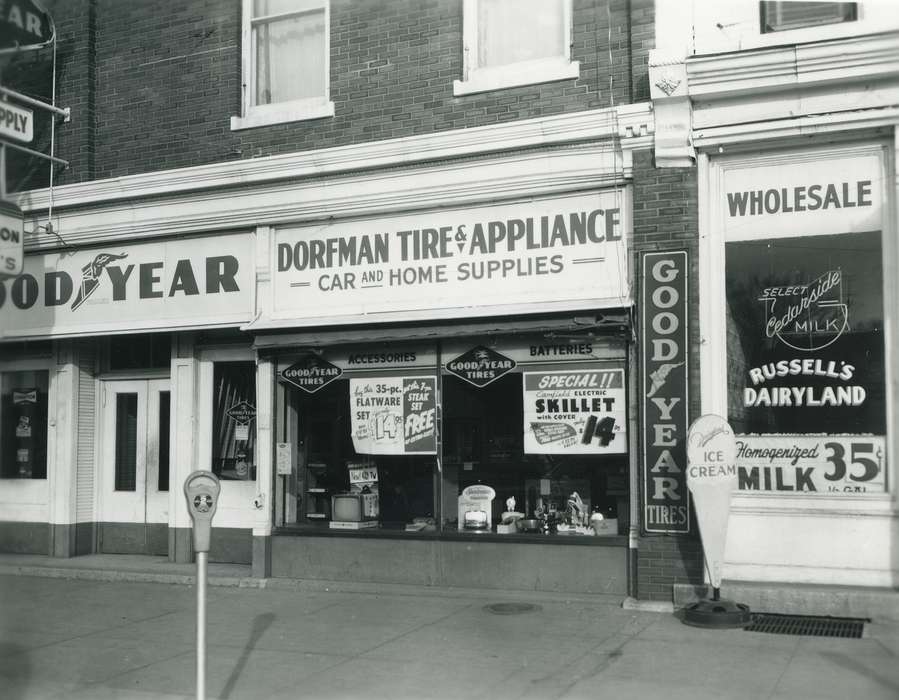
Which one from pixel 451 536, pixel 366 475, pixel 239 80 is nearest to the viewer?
pixel 451 536

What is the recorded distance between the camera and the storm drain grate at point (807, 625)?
7688 mm

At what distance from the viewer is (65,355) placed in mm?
12445

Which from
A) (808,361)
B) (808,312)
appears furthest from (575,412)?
(808,312)

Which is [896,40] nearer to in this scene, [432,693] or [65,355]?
[432,693]

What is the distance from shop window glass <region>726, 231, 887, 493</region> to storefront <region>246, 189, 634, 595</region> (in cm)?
109

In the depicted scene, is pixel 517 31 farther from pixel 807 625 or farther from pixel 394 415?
pixel 807 625

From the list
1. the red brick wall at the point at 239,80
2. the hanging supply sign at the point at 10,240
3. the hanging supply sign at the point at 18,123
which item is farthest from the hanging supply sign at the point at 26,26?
the hanging supply sign at the point at 10,240

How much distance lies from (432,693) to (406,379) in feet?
14.4

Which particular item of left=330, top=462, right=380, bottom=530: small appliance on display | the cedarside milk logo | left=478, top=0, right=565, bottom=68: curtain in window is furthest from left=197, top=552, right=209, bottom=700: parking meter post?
left=478, top=0, right=565, bottom=68: curtain in window

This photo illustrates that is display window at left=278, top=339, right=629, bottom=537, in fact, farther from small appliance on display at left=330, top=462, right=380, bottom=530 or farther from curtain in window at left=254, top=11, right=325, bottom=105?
curtain in window at left=254, top=11, right=325, bottom=105

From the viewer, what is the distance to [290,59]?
11.3 meters

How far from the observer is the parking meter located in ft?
18.0

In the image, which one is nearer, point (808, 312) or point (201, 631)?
point (201, 631)

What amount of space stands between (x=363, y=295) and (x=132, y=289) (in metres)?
3.07
